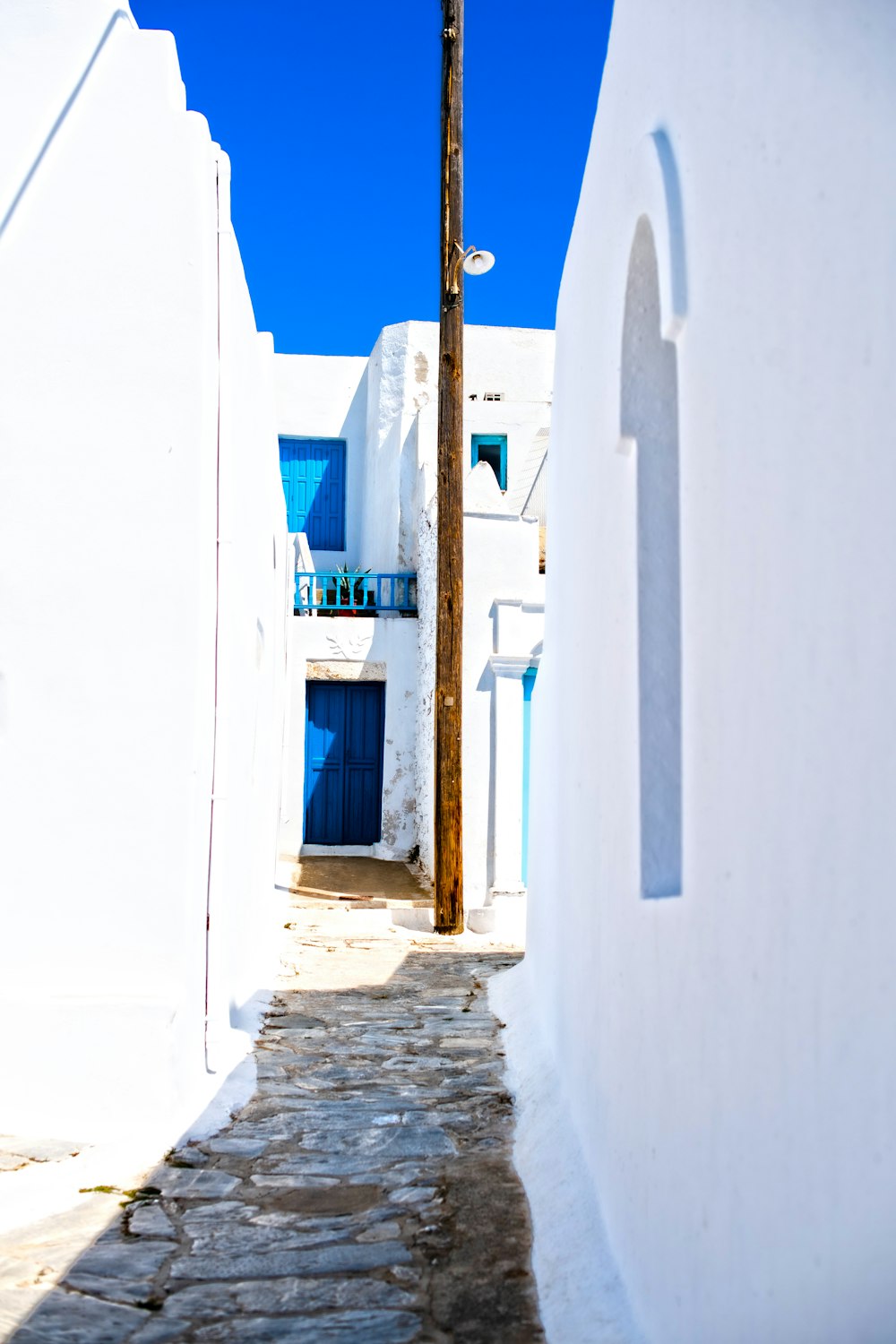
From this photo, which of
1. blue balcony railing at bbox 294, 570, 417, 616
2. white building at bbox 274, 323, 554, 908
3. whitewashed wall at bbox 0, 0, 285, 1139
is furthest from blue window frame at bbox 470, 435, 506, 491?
whitewashed wall at bbox 0, 0, 285, 1139

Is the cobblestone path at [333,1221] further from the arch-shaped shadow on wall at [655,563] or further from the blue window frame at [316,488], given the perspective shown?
the blue window frame at [316,488]

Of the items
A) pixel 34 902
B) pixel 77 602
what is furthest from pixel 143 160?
pixel 34 902

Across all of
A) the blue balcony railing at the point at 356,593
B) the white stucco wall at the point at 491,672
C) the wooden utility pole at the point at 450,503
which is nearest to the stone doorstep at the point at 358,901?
the white stucco wall at the point at 491,672

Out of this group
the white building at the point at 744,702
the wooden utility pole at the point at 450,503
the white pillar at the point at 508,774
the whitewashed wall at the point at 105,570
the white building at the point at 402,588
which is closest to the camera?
the white building at the point at 744,702

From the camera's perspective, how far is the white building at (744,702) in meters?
1.53

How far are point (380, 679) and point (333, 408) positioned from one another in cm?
526

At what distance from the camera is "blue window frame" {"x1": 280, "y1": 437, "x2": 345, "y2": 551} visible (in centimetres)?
1786

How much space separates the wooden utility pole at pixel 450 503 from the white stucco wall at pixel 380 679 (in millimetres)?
4389

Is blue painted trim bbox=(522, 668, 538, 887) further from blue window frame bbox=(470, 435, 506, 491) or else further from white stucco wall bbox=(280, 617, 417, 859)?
blue window frame bbox=(470, 435, 506, 491)

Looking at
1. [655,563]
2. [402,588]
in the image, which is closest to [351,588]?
[402,588]

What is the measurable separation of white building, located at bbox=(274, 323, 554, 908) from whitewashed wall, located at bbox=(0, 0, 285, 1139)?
677 cm

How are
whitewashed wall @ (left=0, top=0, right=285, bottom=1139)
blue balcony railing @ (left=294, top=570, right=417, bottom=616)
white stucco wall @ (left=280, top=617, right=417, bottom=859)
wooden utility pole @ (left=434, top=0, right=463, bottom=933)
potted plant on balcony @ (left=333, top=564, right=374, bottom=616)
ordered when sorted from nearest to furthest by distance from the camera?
whitewashed wall @ (left=0, top=0, right=285, bottom=1139) → wooden utility pole @ (left=434, top=0, right=463, bottom=933) → white stucco wall @ (left=280, top=617, right=417, bottom=859) → potted plant on balcony @ (left=333, top=564, right=374, bottom=616) → blue balcony railing @ (left=294, top=570, right=417, bottom=616)

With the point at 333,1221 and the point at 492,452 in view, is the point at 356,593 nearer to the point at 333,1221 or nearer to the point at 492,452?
the point at 492,452

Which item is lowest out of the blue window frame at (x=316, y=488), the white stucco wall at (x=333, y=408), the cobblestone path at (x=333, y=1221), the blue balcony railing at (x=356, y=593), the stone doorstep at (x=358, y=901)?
the cobblestone path at (x=333, y=1221)
